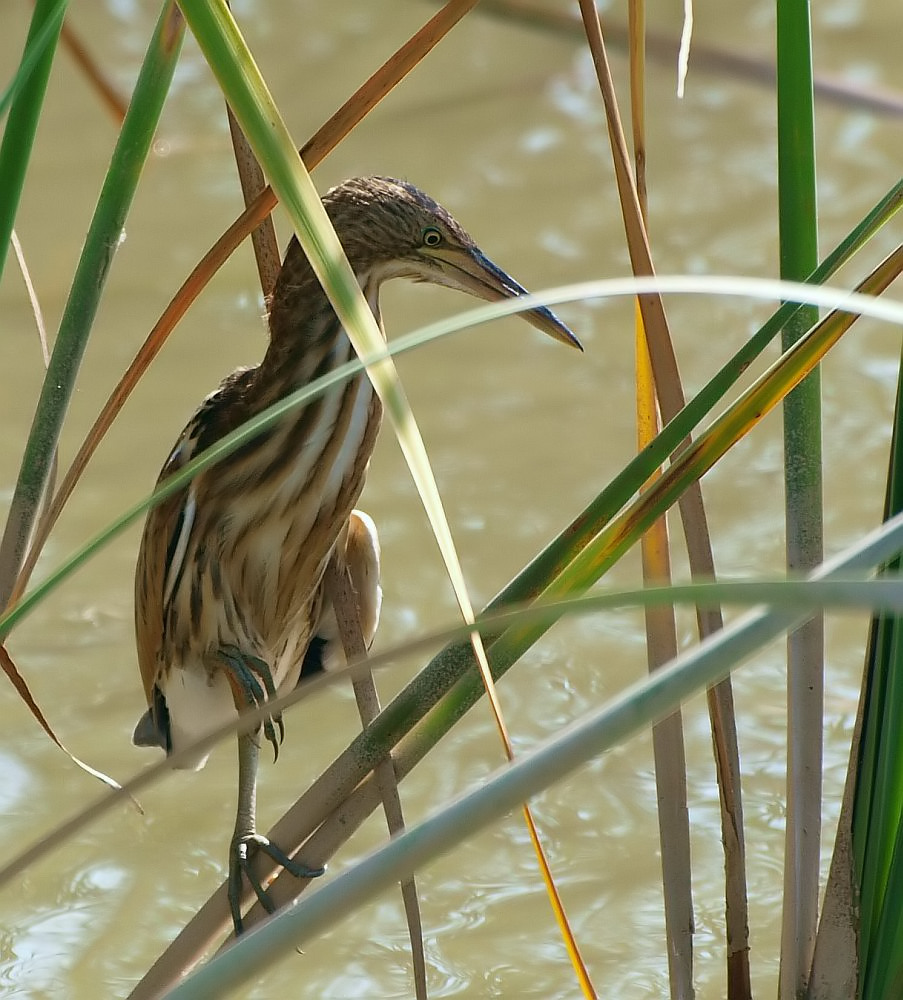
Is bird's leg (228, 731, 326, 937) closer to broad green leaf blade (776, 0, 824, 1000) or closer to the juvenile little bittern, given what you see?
the juvenile little bittern

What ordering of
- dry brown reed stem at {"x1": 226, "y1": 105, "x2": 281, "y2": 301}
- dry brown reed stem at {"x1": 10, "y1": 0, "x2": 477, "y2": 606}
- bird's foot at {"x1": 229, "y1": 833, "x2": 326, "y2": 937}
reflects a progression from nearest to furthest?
1. dry brown reed stem at {"x1": 10, "y1": 0, "x2": 477, "y2": 606}
2. bird's foot at {"x1": 229, "y1": 833, "x2": 326, "y2": 937}
3. dry brown reed stem at {"x1": 226, "y1": 105, "x2": 281, "y2": 301}

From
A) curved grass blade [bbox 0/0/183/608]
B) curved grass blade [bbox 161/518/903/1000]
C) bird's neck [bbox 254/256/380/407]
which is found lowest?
curved grass blade [bbox 161/518/903/1000]

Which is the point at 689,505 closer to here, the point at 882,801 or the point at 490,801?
the point at 882,801

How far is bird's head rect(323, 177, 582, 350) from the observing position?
1644 millimetres

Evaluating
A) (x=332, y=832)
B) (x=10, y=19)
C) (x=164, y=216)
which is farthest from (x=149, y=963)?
(x=10, y=19)

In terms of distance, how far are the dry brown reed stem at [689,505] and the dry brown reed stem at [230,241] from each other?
134 mm

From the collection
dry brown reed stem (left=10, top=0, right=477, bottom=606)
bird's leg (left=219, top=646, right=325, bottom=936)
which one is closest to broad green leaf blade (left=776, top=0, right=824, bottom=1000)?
dry brown reed stem (left=10, top=0, right=477, bottom=606)

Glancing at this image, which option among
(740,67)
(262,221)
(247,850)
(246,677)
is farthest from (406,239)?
(740,67)

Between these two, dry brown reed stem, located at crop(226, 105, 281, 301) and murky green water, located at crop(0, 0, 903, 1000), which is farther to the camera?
murky green water, located at crop(0, 0, 903, 1000)

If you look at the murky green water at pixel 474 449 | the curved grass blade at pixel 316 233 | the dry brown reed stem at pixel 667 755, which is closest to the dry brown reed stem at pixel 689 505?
the dry brown reed stem at pixel 667 755

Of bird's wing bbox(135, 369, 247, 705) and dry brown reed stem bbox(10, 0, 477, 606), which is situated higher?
bird's wing bbox(135, 369, 247, 705)

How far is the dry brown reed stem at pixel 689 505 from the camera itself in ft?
4.07

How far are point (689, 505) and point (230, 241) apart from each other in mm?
435

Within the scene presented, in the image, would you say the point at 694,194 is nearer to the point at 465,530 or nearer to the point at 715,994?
the point at 465,530
